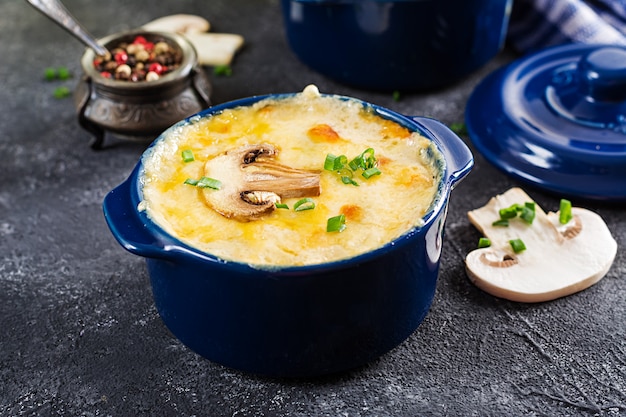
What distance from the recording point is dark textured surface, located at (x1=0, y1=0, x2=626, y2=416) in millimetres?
2111

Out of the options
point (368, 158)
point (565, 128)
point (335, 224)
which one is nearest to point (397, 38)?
point (565, 128)

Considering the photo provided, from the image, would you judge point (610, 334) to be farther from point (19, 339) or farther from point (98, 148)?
point (98, 148)

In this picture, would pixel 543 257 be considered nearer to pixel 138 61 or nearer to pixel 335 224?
pixel 335 224

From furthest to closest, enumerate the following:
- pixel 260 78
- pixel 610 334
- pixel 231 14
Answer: pixel 231 14 → pixel 260 78 → pixel 610 334

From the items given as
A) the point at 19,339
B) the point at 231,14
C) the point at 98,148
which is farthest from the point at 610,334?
the point at 231,14

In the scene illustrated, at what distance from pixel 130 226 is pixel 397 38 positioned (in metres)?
1.60

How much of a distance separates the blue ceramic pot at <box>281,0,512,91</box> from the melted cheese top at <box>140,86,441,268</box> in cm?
80

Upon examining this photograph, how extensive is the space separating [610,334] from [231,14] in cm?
265

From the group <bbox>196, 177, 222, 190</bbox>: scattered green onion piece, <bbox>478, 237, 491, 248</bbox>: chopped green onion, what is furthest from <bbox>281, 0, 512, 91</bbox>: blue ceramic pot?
<bbox>196, 177, 222, 190</bbox>: scattered green onion piece

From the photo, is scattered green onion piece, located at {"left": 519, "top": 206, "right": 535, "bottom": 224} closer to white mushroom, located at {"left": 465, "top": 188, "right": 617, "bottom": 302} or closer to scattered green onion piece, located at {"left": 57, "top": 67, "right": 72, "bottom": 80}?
white mushroom, located at {"left": 465, "top": 188, "right": 617, "bottom": 302}

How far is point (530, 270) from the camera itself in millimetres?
2445

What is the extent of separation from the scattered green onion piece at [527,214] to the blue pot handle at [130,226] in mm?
1293

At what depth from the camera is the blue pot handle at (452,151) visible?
7.07 ft

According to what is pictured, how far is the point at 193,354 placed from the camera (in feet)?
7.41
